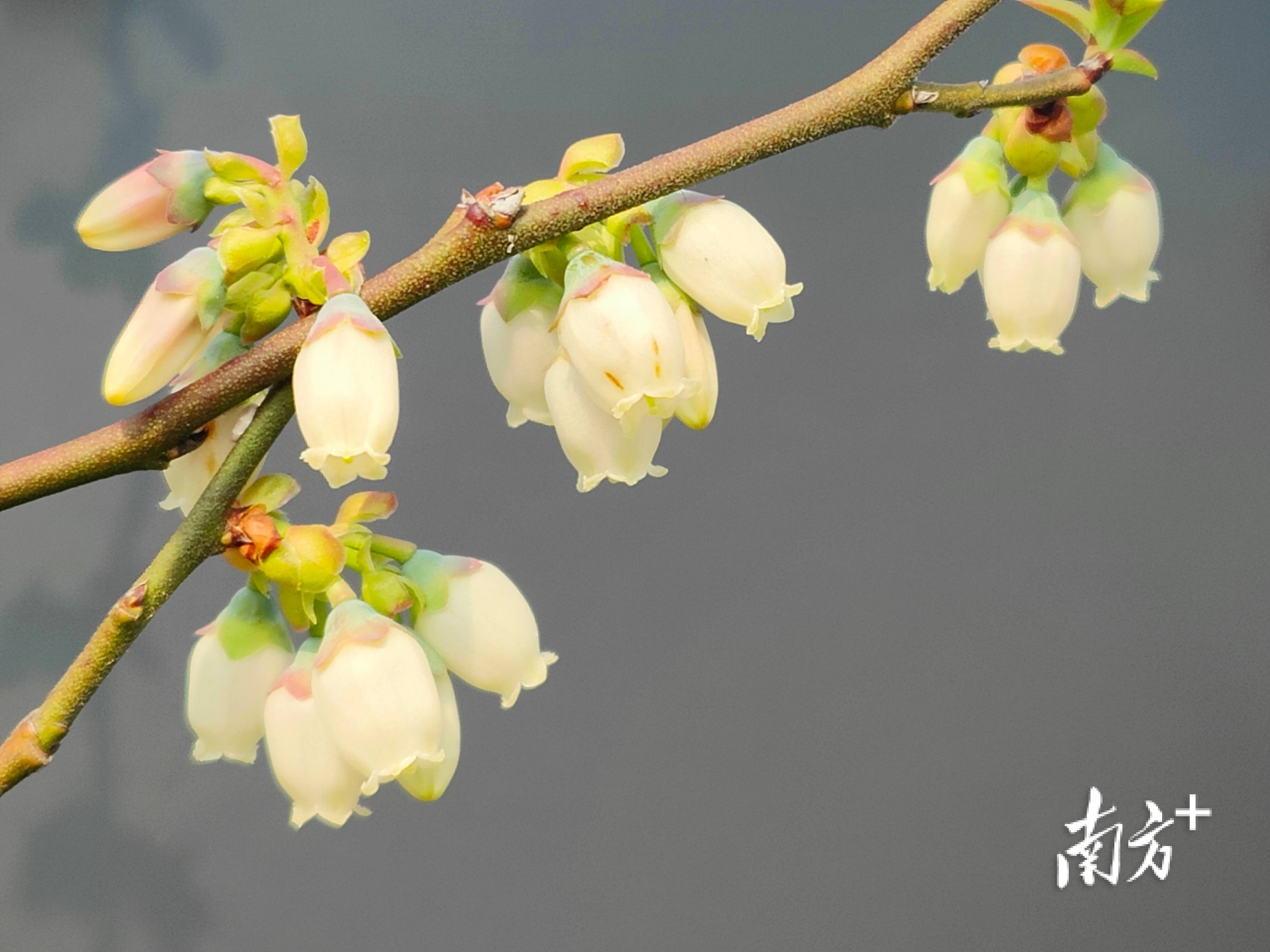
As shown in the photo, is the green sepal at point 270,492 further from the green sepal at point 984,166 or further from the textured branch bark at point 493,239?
the green sepal at point 984,166

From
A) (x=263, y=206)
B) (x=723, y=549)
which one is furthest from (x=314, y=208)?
(x=723, y=549)

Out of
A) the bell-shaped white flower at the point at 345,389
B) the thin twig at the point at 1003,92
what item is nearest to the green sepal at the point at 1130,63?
the thin twig at the point at 1003,92

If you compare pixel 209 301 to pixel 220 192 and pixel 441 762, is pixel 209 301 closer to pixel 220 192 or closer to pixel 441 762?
pixel 220 192

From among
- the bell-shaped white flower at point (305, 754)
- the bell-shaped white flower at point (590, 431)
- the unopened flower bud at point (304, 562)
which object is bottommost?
the bell-shaped white flower at point (305, 754)

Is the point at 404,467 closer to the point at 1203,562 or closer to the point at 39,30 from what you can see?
the point at 39,30

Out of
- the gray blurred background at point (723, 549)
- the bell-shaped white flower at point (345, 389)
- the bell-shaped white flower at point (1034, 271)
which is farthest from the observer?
the gray blurred background at point (723, 549)
